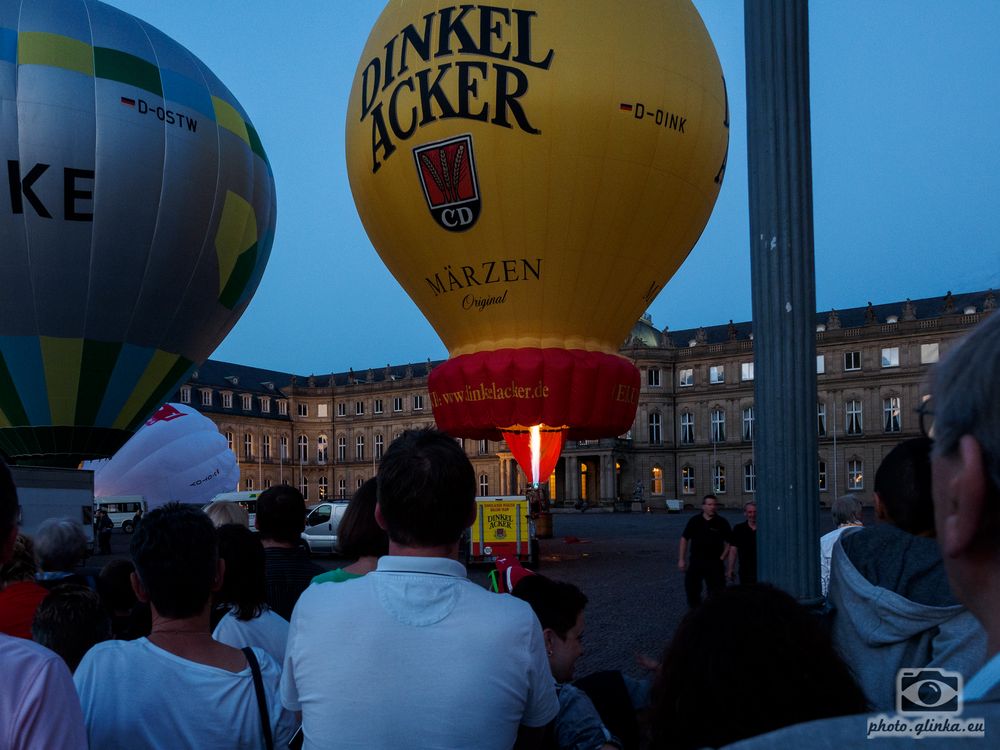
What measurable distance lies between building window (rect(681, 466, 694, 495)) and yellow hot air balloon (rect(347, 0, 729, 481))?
47775 millimetres

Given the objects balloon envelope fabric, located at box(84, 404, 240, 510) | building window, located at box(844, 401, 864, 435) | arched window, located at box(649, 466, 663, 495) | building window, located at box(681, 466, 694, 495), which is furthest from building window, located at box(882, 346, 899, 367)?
balloon envelope fabric, located at box(84, 404, 240, 510)

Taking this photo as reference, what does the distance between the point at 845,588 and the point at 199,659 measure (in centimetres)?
184

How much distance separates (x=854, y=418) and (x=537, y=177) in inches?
1933

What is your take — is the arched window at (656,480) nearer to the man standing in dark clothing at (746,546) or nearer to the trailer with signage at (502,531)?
the trailer with signage at (502,531)

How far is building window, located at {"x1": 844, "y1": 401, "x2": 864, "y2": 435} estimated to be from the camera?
5294 cm

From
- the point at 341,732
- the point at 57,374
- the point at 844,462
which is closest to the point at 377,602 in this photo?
the point at 341,732

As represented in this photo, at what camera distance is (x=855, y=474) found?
2071 inches

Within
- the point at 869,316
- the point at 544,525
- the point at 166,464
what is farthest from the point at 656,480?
the point at 166,464

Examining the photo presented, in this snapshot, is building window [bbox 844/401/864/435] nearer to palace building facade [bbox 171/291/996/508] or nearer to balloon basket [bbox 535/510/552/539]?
palace building facade [bbox 171/291/996/508]

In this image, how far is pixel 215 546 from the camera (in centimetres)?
239

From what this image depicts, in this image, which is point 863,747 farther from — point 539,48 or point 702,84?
point 702,84

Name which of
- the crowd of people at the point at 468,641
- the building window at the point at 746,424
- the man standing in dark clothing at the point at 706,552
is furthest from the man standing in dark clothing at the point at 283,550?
the building window at the point at 746,424

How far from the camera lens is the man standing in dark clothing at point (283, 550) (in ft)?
12.6

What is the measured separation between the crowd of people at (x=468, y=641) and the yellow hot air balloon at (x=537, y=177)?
23.1 feet
